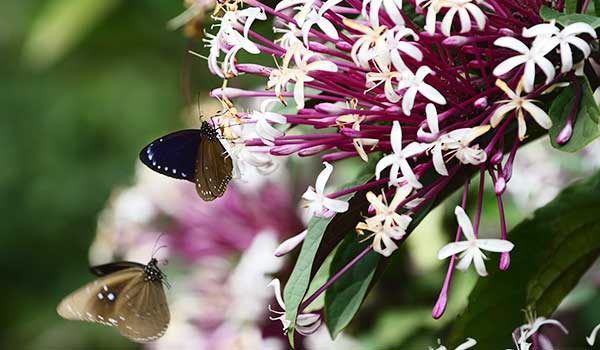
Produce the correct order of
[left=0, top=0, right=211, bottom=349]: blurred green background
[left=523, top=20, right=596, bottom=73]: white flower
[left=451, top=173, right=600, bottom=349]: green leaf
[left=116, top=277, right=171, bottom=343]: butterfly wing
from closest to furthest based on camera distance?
[left=523, top=20, right=596, bottom=73]: white flower
[left=451, top=173, right=600, bottom=349]: green leaf
[left=116, top=277, right=171, bottom=343]: butterfly wing
[left=0, top=0, right=211, bottom=349]: blurred green background

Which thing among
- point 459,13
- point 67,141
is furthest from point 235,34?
point 67,141

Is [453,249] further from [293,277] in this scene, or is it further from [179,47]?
[179,47]

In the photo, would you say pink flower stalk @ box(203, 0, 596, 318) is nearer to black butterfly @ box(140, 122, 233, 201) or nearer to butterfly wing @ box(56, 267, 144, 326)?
black butterfly @ box(140, 122, 233, 201)

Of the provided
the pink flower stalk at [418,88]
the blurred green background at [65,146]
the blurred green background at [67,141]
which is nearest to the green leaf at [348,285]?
the pink flower stalk at [418,88]

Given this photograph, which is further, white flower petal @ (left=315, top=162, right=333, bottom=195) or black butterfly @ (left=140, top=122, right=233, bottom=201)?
black butterfly @ (left=140, top=122, right=233, bottom=201)

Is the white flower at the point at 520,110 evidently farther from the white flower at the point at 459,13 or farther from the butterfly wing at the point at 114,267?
the butterfly wing at the point at 114,267

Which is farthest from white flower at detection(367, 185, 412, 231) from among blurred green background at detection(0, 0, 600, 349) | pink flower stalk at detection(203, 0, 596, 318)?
blurred green background at detection(0, 0, 600, 349)

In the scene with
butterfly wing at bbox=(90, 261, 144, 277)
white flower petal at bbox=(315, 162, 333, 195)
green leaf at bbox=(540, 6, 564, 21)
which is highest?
green leaf at bbox=(540, 6, 564, 21)
